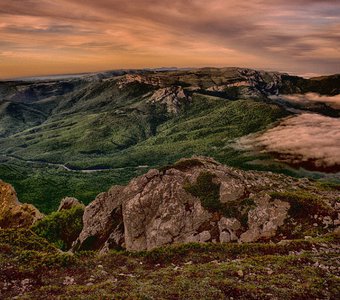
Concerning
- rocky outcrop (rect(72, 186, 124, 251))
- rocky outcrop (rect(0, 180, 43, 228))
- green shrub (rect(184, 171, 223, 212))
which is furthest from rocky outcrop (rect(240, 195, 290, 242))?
rocky outcrop (rect(0, 180, 43, 228))

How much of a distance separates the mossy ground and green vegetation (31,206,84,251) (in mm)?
48480

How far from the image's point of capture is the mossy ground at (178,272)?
103 feet

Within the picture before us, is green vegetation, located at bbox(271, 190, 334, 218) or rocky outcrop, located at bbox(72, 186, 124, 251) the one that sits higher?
green vegetation, located at bbox(271, 190, 334, 218)

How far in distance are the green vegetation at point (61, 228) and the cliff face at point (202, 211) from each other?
7.64 m

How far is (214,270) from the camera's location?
3588 cm

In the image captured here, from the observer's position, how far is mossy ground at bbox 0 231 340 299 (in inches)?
1240

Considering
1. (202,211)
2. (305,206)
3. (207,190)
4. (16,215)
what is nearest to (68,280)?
(202,211)

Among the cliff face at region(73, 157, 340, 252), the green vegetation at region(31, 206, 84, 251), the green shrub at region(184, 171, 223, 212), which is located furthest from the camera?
the green vegetation at region(31, 206, 84, 251)

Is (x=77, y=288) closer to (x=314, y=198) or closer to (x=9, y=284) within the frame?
(x=9, y=284)

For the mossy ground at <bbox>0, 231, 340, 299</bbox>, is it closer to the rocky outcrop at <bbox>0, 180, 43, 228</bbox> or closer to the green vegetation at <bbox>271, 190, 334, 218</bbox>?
the green vegetation at <bbox>271, 190, 334, 218</bbox>

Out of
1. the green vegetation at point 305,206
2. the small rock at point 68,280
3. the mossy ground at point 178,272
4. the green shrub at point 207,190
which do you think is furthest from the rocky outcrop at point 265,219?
the small rock at point 68,280

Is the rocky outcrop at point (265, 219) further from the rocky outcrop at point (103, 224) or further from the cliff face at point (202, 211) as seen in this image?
the rocky outcrop at point (103, 224)

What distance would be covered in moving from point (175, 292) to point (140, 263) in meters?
9.05

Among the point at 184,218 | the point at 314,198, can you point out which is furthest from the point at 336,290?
the point at 184,218
